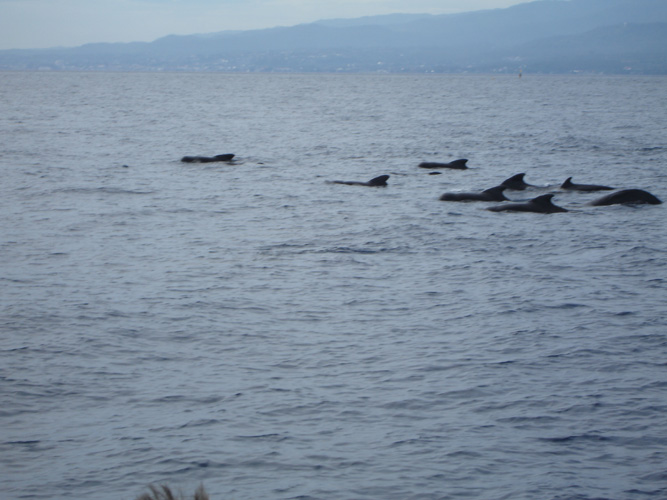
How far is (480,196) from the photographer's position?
26125 mm

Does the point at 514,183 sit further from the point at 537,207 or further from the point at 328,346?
the point at 328,346

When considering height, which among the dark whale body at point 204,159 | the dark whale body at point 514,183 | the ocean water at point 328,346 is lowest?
the ocean water at point 328,346

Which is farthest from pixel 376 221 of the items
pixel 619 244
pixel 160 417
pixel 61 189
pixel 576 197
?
pixel 160 417

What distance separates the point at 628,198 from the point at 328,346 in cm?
1631

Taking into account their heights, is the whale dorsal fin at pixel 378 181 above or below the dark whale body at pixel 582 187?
above

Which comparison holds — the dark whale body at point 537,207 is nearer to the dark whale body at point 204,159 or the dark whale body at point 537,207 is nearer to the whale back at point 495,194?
the whale back at point 495,194

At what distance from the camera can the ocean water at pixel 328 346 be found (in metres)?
8.12

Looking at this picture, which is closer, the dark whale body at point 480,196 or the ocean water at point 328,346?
the ocean water at point 328,346

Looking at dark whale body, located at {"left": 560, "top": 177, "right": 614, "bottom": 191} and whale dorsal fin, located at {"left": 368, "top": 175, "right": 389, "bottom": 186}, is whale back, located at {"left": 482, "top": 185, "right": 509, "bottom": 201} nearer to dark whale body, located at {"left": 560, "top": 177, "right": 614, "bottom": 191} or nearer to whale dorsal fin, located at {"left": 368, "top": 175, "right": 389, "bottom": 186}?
dark whale body, located at {"left": 560, "top": 177, "right": 614, "bottom": 191}

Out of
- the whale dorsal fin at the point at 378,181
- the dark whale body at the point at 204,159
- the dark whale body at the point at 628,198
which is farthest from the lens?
the dark whale body at the point at 204,159

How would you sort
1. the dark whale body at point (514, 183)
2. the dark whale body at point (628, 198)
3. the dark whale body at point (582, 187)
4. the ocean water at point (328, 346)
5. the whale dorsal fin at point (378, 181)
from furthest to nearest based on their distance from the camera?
the whale dorsal fin at point (378, 181) → the dark whale body at point (514, 183) → the dark whale body at point (582, 187) → the dark whale body at point (628, 198) → the ocean water at point (328, 346)

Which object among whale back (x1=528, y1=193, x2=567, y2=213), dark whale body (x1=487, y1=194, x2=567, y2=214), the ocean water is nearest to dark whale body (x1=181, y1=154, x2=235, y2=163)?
the ocean water

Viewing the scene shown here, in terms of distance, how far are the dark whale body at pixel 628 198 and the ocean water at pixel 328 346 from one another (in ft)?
2.29

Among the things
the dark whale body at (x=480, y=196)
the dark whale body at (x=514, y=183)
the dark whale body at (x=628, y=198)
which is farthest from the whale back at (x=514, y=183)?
the dark whale body at (x=628, y=198)
